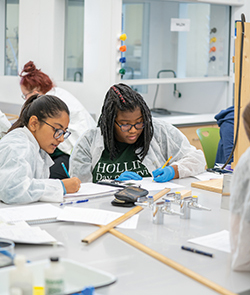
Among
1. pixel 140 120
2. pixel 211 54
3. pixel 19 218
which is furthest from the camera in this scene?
pixel 211 54

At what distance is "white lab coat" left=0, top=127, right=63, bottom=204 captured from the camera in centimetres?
173

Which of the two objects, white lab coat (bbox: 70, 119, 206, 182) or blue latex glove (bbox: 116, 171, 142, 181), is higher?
white lab coat (bbox: 70, 119, 206, 182)

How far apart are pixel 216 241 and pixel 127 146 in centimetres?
112

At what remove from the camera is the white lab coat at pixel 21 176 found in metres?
1.73

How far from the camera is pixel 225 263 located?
47.3 inches

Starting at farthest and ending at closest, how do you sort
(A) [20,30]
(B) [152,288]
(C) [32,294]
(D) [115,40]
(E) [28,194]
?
(A) [20,30] < (D) [115,40] < (E) [28,194] < (B) [152,288] < (C) [32,294]

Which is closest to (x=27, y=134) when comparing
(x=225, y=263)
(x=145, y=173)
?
(x=145, y=173)

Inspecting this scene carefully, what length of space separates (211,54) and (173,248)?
12.3 feet

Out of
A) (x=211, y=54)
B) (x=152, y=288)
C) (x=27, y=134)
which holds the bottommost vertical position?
(x=152, y=288)

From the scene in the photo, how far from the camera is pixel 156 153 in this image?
7.99ft

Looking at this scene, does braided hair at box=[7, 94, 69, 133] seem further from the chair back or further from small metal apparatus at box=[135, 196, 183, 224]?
the chair back

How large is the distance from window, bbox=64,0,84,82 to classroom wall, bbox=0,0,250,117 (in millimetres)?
55

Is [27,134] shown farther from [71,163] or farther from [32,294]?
[32,294]

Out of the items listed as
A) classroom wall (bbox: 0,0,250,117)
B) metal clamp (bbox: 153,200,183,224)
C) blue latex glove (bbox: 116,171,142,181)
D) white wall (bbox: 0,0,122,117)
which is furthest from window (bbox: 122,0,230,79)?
metal clamp (bbox: 153,200,183,224)
